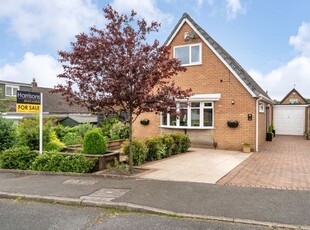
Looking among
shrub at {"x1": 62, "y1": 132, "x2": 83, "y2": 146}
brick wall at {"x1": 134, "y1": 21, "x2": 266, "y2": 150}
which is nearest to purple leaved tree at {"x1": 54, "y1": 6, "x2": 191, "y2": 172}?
shrub at {"x1": 62, "y1": 132, "x2": 83, "y2": 146}

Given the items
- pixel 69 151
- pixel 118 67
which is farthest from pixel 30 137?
pixel 118 67

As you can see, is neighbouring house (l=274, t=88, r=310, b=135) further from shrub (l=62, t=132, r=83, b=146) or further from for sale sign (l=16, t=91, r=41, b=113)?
for sale sign (l=16, t=91, r=41, b=113)

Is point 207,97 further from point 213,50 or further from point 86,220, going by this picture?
point 86,220

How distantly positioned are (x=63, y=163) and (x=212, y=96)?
9238 mm

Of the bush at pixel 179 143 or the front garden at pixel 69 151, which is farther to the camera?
the bush at pixel 179 143

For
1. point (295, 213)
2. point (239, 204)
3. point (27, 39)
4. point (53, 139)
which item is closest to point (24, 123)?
point (53, 139)

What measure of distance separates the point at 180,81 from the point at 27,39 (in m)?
8.69

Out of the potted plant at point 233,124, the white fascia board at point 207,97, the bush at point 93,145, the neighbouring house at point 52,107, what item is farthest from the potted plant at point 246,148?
the neighbouring house at point 52,107

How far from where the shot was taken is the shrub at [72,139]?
1460cm

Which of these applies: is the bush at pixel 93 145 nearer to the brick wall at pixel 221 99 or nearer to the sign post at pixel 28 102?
the sign post at pixel 28 102

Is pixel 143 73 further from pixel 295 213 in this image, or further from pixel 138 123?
pixel 138 123

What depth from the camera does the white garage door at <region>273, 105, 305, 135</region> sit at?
26.5 metres

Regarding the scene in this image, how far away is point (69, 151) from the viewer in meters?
11.4

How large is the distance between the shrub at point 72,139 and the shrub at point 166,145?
4.88 meters
